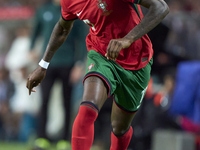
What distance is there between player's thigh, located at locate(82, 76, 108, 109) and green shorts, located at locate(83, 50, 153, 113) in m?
0.04

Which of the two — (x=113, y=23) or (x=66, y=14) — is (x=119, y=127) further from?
(x=66, y=14)

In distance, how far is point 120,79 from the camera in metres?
3.66

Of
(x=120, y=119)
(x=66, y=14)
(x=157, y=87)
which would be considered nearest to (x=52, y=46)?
(x=66, y=14)

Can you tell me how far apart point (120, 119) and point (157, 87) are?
342cm

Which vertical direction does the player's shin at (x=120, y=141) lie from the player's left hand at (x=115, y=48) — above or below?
below

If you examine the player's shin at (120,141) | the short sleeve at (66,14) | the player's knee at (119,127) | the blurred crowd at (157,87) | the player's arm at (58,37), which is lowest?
the blurred crowd at (157,87)

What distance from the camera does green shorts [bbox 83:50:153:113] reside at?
3.49 m

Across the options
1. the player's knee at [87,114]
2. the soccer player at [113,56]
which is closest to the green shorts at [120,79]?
the soccer player at [113,56]

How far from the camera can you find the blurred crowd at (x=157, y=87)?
6336 millimetres

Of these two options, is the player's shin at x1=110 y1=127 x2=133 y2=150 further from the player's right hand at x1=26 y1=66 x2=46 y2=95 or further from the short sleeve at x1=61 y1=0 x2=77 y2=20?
the short sleeve at x1=61 y1=0 x2=77 y2=20

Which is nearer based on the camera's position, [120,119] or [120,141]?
[120,119]

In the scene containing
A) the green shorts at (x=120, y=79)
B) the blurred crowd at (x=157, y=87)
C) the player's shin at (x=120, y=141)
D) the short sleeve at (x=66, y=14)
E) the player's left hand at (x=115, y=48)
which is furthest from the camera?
the blurred crowd at (x=157, y=87)

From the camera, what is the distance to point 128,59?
3.67m

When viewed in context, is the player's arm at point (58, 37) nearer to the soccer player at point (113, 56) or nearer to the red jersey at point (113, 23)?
the soccer player at point (113, 56)
